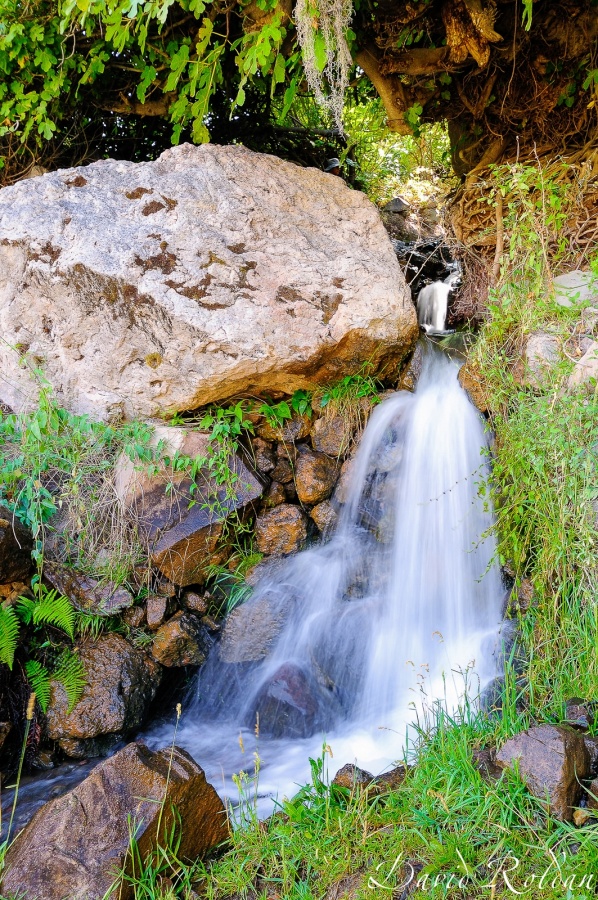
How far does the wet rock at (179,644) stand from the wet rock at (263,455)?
40.6 inches

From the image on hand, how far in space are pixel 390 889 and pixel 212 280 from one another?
10.8 feet

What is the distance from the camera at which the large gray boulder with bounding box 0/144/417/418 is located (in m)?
4.14

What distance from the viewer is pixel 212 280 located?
13.8 feet

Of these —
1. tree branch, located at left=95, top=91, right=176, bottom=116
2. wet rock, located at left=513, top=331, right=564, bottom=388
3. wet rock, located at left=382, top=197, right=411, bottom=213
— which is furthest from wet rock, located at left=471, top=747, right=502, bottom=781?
wet rock, located at left=382, top=197, right=411, bottom=213

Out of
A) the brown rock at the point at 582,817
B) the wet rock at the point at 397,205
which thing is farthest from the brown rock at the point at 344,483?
the wet rock at the point at 397,205

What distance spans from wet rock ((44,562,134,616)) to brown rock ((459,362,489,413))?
7.77 ft

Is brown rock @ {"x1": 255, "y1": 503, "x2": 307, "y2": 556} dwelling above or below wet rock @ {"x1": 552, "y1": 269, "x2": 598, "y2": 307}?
below

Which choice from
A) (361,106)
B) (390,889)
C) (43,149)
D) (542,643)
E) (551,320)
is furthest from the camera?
(361,106)

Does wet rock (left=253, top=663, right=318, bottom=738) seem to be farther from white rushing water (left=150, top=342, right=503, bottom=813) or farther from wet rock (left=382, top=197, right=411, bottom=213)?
wet rock (left=382, top=197, right=411, bottom=213)

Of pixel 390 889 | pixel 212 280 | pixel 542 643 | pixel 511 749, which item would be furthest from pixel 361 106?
pixel 390 889

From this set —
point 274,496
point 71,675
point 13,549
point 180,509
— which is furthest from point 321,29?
point 71,675

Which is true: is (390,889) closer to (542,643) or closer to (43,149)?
(542,643)

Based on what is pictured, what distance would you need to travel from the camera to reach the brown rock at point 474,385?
4.14 m

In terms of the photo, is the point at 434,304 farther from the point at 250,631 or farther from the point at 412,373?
the point at 250,631
